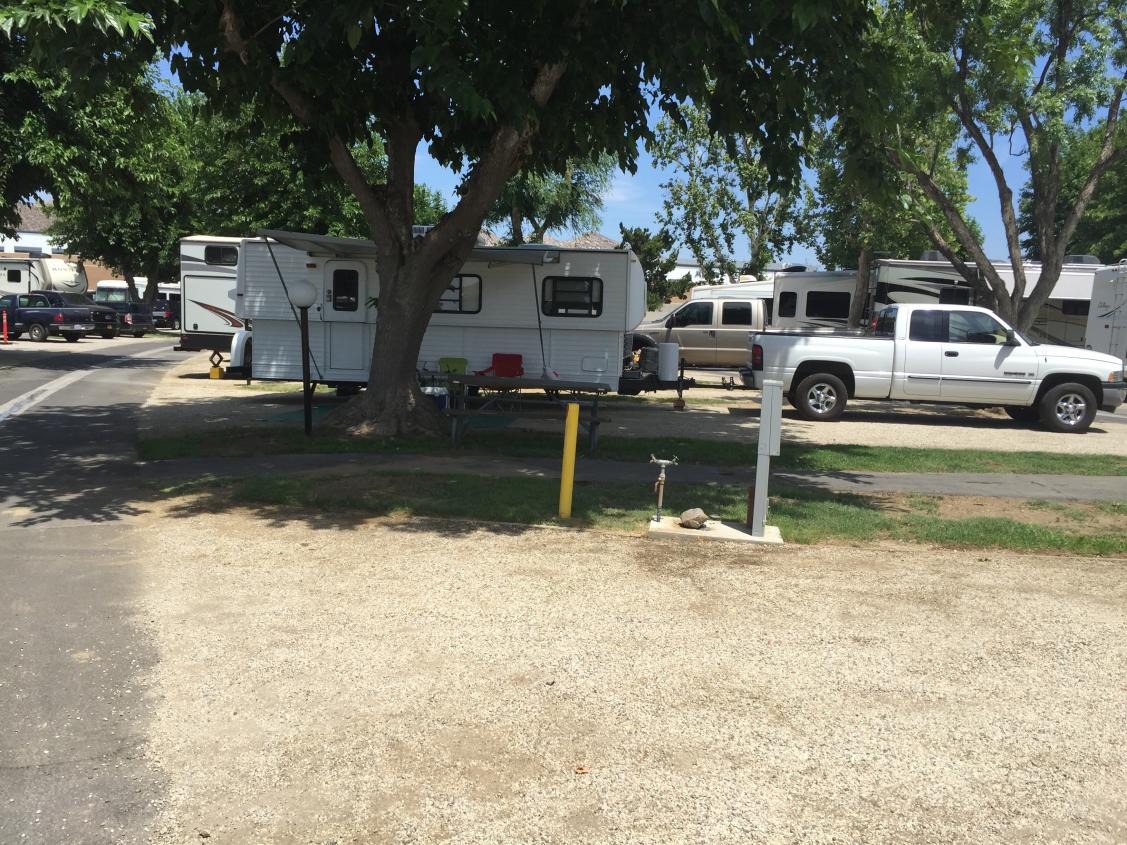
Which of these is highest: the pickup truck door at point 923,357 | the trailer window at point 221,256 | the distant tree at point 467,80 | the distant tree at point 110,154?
the distant tree at point 110,154

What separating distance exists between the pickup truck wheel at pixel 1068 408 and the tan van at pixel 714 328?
9.87 m

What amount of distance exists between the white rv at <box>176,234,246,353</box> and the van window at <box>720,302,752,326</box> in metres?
11.6

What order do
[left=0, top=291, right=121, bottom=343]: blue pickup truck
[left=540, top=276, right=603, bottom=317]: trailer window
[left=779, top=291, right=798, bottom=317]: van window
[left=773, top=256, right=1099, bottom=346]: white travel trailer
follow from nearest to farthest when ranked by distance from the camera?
[left=540, top=276, right=603, bottom=317]: trailer window < [left=773, top=256, right=1099, bottom=346]: white travel trailer < [left=779, top=291, right=798, bottom=317]: van window < [left=0, top=291, right=121, bottom=343]: blue pickup truck

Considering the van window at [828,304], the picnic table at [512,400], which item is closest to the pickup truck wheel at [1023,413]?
the picnic table at [512,400]

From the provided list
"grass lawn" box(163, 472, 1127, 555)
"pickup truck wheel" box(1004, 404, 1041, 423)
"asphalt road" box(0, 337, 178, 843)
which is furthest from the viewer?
"pickup truck wheel" box(1004, 404, 1041, 423)

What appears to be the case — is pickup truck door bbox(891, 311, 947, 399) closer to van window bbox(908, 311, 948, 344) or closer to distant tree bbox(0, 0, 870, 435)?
van window bbox(908, 311, 948, 344)

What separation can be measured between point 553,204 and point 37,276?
25086 mm

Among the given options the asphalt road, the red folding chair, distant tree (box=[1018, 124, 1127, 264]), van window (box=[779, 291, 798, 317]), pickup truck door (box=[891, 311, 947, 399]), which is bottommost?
the asphalt road

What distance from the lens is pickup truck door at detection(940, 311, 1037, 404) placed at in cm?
1510

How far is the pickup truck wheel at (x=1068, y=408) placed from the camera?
591 inches

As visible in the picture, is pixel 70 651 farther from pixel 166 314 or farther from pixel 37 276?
pixel 166 314

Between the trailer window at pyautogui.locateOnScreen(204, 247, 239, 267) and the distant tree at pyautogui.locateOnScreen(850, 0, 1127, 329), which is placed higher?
the distant tree at pyautogui.locateOnScreen(850, 0, 1127, 329)

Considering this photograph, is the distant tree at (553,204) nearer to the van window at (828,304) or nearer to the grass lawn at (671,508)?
the van window at (828,304)

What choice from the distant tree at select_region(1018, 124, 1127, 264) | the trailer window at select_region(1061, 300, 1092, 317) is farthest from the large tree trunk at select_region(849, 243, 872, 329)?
the distant tree at select_region(1018, 124, 1127, 264)
